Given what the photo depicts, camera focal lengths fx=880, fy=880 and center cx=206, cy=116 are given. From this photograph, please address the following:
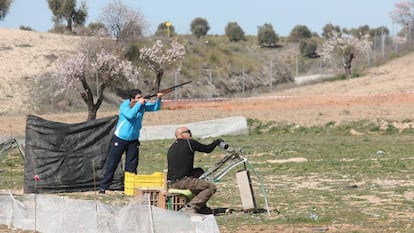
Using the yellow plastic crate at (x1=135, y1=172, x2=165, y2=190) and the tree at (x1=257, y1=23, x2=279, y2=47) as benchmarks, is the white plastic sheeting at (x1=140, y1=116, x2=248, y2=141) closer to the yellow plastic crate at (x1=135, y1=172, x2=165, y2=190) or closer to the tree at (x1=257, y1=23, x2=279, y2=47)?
the yellow plastic crate at (x1=135, y1=172, x2=165, y2=190)

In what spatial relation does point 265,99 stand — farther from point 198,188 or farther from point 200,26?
point 200,26

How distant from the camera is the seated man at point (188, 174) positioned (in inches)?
494

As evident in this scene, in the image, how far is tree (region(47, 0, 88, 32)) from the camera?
82.5m

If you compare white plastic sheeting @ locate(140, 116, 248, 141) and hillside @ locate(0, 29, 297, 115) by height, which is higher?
hillside @ locate(0, 29, 297, 115)

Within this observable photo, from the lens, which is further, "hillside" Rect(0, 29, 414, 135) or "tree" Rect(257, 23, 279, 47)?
"tree" Rect(257, 23, 279, 47)

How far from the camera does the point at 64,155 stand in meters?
16.7

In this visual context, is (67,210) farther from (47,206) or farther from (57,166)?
(57,166)

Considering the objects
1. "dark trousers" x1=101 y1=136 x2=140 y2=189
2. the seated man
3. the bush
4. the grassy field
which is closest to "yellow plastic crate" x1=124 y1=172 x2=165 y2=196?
the seated man

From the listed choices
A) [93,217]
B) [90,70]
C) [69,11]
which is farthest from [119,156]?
[69,11]

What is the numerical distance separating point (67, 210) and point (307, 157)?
1242 cm

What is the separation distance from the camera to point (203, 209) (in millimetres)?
12680

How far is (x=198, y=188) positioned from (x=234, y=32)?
104 metres

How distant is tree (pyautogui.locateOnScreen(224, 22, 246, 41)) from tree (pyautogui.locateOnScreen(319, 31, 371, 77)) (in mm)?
37808

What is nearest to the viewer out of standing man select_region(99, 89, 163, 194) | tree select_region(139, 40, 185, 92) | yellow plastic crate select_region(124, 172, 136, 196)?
yellow plastic crate select_region(124, 172, 136, 196)
